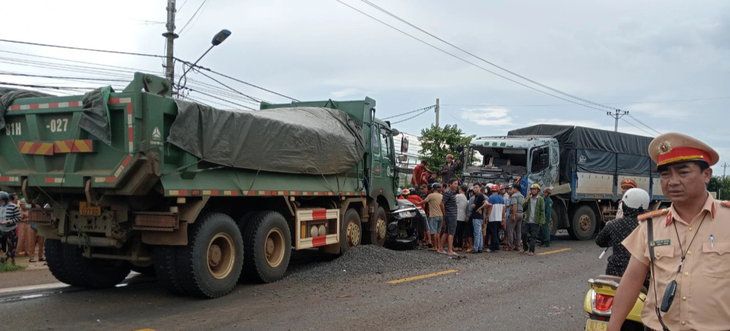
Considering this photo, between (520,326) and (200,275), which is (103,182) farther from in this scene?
(520,326)

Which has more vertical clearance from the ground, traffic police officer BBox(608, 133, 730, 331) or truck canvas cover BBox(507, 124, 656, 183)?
truck canvas cover BBox(507, 124, 656, 183)

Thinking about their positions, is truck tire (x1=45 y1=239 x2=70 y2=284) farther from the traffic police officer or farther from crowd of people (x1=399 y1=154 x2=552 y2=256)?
the traffic police officer

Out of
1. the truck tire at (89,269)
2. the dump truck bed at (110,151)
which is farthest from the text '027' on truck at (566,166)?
the truck tire at (89,269)

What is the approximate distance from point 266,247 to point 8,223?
5.60m

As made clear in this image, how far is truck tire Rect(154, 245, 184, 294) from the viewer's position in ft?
24.8

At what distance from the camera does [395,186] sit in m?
13.8

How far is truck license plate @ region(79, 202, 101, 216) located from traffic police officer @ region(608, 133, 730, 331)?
21.2 ft

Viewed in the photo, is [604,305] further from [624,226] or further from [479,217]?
[479,217]

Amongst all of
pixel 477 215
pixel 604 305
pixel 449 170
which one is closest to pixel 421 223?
pixel 477 215

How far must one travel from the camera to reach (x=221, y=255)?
8148mm

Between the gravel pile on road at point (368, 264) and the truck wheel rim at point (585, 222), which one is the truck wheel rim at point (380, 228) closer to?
the gravel pile on road at point (368, 264)

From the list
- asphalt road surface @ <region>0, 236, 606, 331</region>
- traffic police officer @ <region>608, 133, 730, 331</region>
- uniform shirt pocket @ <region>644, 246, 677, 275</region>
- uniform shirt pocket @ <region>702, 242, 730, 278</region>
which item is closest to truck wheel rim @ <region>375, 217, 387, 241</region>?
asphalt road surface @ <region>0, 236, 606, 331</region>

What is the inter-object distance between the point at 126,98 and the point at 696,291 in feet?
20.6

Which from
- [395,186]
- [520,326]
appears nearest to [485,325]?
[520,326]
